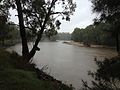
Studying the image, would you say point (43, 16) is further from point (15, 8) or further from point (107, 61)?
point (107, 61)

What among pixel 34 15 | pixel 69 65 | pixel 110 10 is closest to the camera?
pixel 110 10

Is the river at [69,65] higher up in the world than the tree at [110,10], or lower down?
lower down

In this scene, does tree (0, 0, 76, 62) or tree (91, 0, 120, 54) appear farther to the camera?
tree (0, 0, 76, 62)

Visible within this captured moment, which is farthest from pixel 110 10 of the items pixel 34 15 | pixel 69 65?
pixel 69 65

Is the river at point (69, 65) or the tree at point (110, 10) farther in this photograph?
the river at point (69, 65)

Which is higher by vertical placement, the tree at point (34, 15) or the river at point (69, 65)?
the tree at point (34, 15)

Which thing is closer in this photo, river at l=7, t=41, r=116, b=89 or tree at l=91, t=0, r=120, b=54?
tree at l=91, t=0, r=120, b=54

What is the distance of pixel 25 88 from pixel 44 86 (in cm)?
114

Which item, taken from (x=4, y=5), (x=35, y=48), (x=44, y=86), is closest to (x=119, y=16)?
(x=44, y=86)

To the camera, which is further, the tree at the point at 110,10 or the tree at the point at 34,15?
the tree at the point at 34,15

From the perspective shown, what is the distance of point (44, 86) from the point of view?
24.3 feet

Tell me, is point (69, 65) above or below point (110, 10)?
below

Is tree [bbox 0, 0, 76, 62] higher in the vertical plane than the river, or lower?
higher

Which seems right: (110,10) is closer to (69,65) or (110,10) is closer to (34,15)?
(34,15)
